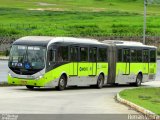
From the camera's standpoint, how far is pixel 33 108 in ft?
73.1

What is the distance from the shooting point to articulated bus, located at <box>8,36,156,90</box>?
3312 centimetres

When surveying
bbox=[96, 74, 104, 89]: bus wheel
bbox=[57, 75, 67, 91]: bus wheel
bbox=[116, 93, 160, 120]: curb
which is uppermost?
bbox=[116, 93, 160, 120]: curb

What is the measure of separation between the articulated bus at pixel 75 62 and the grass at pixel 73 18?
48116mm

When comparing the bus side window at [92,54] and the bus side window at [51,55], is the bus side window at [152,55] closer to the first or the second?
the bus side window at [92,54]

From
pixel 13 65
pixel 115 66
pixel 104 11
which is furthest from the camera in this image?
pixel 104 11

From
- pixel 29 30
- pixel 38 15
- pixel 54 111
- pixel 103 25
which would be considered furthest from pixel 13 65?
pixel 38 15

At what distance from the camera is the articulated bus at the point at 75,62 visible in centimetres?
3312

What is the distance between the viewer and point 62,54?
34.7m

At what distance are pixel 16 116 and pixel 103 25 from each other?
89.6 meters

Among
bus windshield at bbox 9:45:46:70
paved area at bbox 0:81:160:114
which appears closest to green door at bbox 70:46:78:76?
bus windshield at bbox 9:45:46:70

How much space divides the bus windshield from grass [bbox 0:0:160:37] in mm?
56448

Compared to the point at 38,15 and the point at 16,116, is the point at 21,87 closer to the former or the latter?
the point at 16,116

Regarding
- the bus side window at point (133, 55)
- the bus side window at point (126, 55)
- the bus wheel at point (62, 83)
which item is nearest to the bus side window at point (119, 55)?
the bus side window at point (126, 55)

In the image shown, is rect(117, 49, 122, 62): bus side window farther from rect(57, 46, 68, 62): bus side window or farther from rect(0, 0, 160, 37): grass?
rect(0, 0, 160, 37): grass
